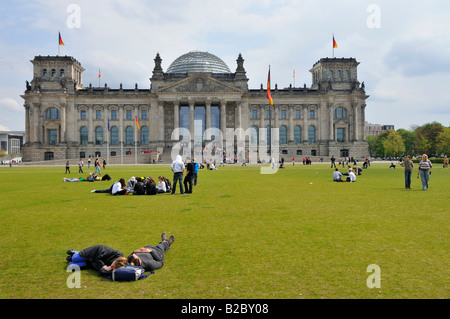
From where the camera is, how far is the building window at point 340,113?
88.8m

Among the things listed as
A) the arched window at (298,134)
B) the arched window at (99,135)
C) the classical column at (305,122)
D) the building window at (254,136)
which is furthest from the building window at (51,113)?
the classical column at (305,122)

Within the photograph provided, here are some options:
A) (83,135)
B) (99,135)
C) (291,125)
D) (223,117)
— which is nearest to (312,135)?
(291,125)

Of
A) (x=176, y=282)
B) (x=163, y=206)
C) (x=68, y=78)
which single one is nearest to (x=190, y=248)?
(x=176, y=282)

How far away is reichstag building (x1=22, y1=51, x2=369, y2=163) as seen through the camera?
273 feet

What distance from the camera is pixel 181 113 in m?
87.8

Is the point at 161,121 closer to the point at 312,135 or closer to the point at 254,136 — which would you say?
the point at 254,136

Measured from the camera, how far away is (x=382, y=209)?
12406 millimetres

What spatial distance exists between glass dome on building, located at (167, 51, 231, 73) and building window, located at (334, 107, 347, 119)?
1395 inches

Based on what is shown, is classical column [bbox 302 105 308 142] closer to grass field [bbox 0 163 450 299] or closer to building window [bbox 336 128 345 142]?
building window [bbox 336 128 345 142]

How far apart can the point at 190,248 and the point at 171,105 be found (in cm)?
8186

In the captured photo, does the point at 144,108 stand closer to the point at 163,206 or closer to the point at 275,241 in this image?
the point at 163,206

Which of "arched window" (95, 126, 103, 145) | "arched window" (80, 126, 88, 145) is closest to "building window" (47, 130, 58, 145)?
"arched window" (80, 126, 88, 145)

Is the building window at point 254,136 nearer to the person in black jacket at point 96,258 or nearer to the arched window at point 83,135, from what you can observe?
the arched window at point 83,135

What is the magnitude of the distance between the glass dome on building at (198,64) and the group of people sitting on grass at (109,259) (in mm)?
94160
